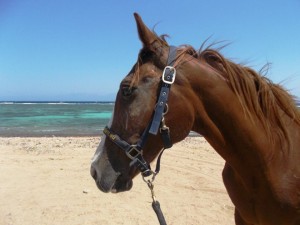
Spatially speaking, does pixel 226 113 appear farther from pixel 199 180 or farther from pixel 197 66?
pixel 199 180

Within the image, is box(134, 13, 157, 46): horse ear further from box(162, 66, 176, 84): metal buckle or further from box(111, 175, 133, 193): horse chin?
box(111, 175, 133, 193): horse chin

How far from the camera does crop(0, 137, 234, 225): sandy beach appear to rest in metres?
5.12

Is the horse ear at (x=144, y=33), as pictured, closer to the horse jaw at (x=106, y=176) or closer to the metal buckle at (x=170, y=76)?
the metal buckle at (x=170, y=76)

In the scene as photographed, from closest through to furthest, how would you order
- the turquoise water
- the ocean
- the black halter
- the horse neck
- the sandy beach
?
the black halter, the horse neck, the sandy beach, the ocean, the turquoise water

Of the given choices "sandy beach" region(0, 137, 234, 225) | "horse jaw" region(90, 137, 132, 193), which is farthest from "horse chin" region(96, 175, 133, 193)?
"sandy beach" region(0, 137, 234, 225)

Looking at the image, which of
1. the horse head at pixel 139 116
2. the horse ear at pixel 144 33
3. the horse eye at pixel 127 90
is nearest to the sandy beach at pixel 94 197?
the horse head at pixel 139 116

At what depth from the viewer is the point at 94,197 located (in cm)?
590

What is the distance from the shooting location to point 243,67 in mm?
2318

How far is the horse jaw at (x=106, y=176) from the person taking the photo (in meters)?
2.00

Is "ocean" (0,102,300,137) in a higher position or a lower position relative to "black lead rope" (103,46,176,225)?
lower

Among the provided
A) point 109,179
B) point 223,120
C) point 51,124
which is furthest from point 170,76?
point 51,124

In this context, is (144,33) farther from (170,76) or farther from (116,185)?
(116,185)

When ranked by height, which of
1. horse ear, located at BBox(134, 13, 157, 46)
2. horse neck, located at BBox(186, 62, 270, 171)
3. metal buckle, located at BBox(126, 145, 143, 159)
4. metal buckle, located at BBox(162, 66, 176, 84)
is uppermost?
horse ear, located at BBox(134, 13, 157, 46)

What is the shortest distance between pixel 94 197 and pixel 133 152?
13.9ft
